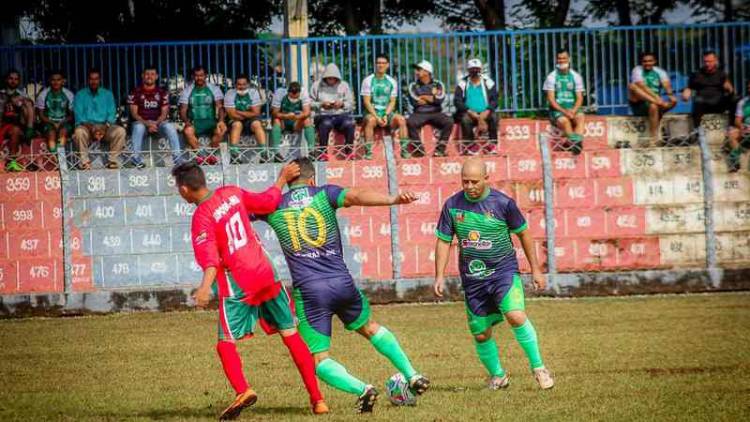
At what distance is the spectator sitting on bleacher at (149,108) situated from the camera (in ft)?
64.2

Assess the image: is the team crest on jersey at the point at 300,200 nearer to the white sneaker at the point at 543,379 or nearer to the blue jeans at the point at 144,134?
the white sneaker at the point at 543,379

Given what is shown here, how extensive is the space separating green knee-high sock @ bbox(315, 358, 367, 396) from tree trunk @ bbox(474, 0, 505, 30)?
670 inches

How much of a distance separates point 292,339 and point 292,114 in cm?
1129

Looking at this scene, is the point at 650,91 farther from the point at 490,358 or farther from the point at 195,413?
the point at 195,413

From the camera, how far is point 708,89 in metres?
20.9

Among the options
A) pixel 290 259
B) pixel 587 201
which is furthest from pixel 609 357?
pixel 587 201

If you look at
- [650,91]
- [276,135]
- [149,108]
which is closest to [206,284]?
[276,135]

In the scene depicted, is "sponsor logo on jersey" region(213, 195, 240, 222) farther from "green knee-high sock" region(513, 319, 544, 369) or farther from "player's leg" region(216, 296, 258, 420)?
"green knee-high sock" region(513, 319, 544, 369)

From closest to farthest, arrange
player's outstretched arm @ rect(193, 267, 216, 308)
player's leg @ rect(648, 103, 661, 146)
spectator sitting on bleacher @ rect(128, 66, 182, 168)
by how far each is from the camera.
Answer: player's outstretched arm @ rect(193, 267, 216, 308), spectator sitting on bleacher @ rect(128, 66, 182, 168), player's leg @ rect(648, 103, 661, 146)

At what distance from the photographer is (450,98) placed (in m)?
22.0

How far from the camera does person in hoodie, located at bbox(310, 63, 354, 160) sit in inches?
777

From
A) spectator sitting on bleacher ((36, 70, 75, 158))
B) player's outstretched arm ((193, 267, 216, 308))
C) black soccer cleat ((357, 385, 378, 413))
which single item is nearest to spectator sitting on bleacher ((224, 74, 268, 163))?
spectator sitting on bleacher ((36, 70, 75, 158))

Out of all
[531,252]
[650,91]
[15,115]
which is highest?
[650,91]

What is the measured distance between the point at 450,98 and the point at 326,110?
116 inches
